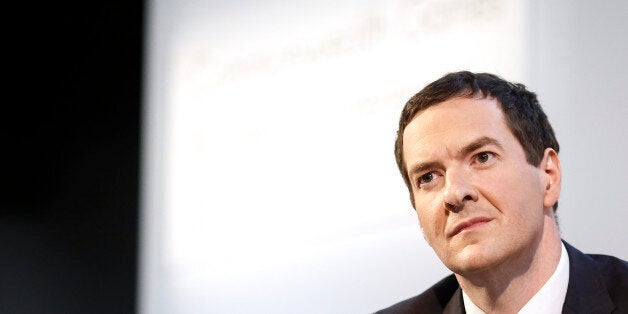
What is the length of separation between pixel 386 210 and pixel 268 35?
978 millimetres

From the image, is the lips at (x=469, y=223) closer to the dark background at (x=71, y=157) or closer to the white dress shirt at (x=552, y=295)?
the white dress shirt at (x=552, y=295)

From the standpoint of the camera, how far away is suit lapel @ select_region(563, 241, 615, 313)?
159 cm

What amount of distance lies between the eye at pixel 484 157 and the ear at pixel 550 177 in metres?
0.12

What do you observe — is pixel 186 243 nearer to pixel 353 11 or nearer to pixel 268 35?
pixel 268 35

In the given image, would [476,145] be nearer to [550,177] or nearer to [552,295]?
[550,177]

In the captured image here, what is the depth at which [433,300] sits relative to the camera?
1.86 m

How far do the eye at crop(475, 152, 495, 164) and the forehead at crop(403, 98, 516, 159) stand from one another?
0.03 meters

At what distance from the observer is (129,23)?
156 inches

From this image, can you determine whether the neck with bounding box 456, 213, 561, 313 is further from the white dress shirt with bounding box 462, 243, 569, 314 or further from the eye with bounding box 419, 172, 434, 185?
the eye with bounding box 419, 172, 434, 185

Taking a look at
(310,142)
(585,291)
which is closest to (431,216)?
(585,291)

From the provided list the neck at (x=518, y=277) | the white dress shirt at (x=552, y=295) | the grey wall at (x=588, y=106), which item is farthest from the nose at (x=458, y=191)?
the grey wall at (x=588, y=106)

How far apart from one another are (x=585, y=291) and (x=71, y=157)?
9.49ft

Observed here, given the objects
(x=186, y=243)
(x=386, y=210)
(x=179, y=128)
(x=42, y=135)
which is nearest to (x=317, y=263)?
(x=386, y=210)

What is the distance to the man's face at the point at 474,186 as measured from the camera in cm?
155
